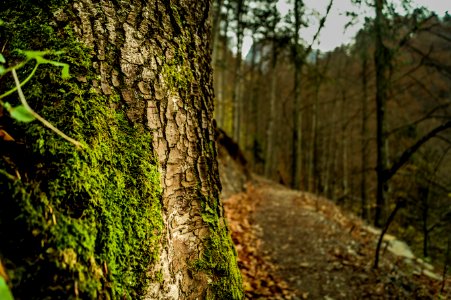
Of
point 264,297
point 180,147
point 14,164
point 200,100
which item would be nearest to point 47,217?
point 14,164

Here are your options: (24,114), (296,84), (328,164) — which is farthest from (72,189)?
(328,164)

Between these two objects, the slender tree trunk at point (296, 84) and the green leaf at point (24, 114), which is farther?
the slender tree trunk at point (296, 84)

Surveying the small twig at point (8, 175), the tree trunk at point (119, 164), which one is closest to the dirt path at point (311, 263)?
the tree trunk at point (119, 164)

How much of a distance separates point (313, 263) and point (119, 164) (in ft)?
12.4

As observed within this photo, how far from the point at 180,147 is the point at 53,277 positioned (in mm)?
635

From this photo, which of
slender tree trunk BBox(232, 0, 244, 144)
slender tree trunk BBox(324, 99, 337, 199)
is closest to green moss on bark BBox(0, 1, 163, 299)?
slender tree trunk BBox(232, 0, 244, 144)

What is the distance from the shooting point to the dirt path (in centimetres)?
342

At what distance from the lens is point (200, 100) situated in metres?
1.37

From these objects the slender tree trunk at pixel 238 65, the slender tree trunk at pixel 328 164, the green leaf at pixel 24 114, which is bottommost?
the slender tree trunk at pixel 328 164

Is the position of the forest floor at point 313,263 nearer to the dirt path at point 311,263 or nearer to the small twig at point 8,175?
the dirt path at point 311,263

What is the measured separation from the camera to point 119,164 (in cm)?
106

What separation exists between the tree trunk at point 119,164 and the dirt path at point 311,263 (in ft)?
6.45

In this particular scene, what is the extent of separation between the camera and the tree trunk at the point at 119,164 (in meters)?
0.81

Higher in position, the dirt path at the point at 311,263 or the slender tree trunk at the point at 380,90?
the slender tree trunk at the point at 380,90
